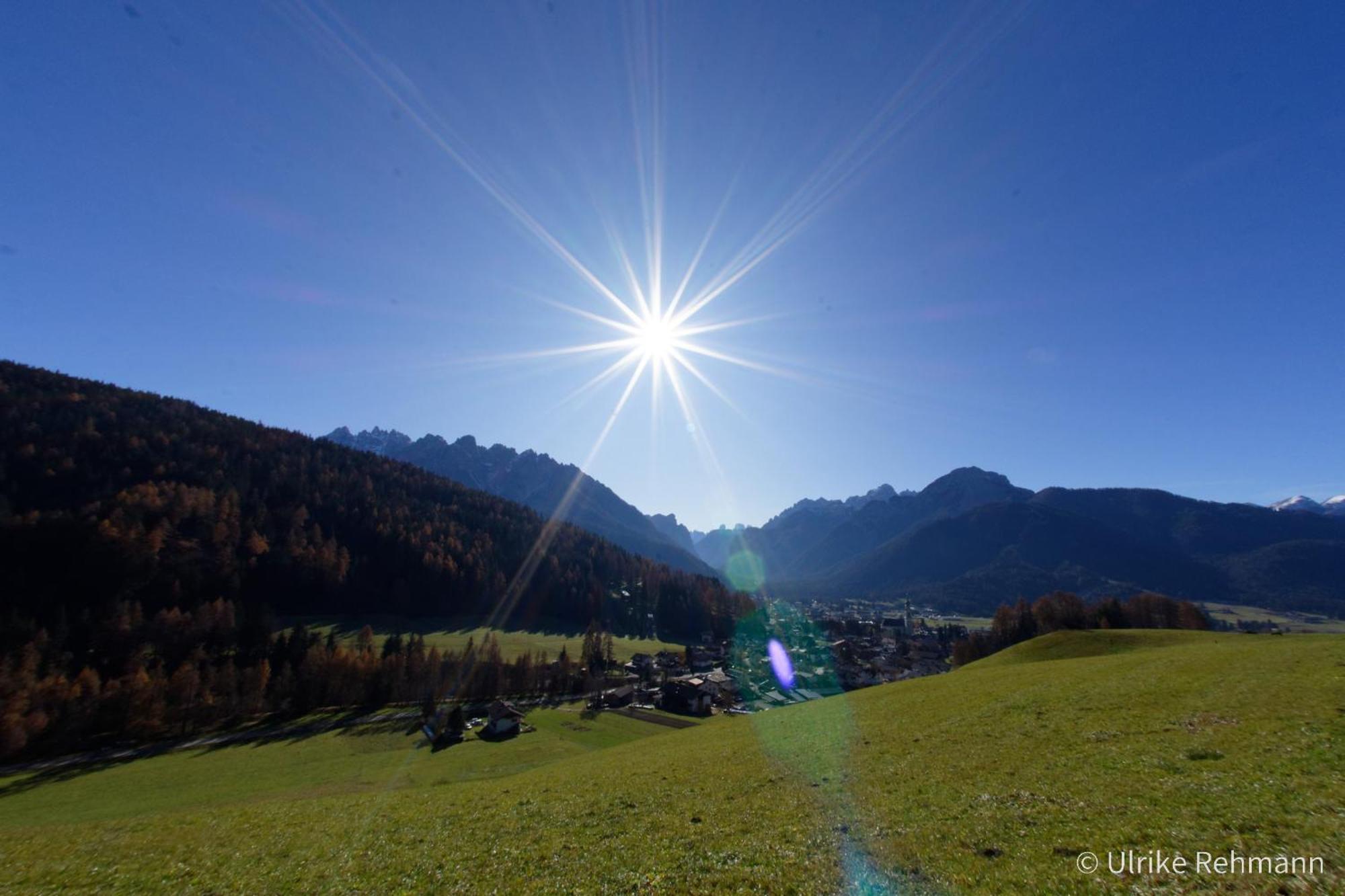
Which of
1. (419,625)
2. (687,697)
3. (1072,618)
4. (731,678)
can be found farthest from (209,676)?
(1072,618)

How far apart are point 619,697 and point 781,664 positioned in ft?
212

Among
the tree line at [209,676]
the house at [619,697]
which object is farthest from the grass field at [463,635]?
the house at [619,697]

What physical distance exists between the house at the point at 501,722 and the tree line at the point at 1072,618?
102693mm

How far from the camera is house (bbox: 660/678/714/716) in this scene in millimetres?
97375

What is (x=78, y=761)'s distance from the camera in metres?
62.6

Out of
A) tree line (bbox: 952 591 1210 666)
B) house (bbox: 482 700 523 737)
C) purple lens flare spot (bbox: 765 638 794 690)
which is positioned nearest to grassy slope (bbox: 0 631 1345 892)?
house (bbox: 482 700 523 737)

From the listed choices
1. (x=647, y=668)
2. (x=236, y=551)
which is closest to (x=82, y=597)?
(x=236, y=551)

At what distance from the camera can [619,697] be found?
10612 cm

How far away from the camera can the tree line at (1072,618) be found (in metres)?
117

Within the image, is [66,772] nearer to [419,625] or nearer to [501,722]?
[501,722]

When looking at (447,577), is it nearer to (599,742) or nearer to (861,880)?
(599,742)

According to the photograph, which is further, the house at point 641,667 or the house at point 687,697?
the house at point 641,667

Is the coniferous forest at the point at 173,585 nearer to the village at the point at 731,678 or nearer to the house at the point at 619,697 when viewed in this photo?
the house at the point at 619,697

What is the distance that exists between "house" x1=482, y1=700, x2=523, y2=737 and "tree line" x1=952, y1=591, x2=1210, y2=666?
337 feet
